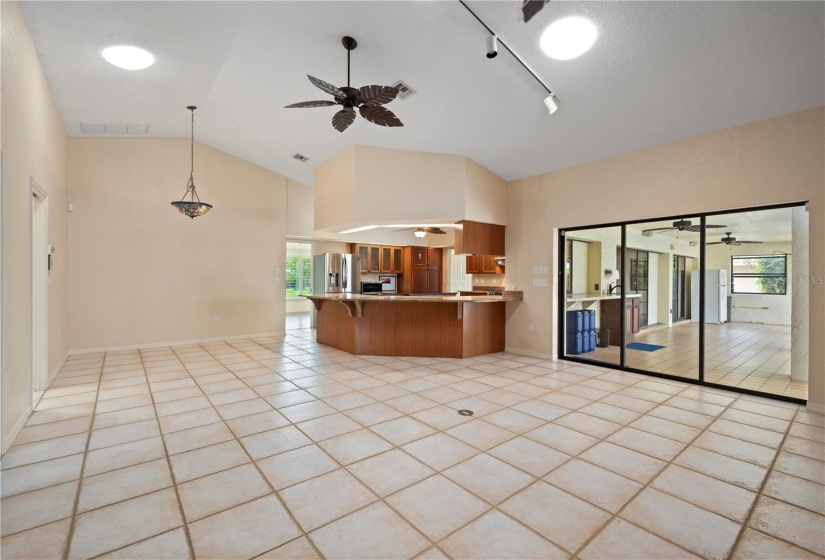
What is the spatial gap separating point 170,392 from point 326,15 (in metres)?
3.96

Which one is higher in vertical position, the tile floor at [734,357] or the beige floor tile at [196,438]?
the tile floor at [734,357]

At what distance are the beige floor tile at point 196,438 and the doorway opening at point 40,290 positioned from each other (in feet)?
7.86

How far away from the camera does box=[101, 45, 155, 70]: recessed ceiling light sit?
3773 millimetres

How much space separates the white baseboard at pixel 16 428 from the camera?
8.63 feet

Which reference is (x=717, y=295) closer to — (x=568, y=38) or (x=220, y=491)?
(x=568, y=38)

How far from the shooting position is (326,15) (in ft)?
10.5

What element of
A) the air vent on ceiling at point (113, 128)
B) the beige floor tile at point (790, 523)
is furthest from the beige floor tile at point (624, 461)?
the air vent on ceiling at point (113, 128)

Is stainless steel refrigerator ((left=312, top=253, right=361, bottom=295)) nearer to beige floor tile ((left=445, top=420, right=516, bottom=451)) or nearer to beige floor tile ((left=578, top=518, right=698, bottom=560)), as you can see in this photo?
beige floor tile ((left=445, top=420, right=516, bottom=451))

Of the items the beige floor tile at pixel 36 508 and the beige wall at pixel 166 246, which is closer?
the beige floor tile at pixel 36 508

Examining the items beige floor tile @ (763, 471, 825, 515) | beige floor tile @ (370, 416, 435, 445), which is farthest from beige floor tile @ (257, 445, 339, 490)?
beige floor tile @ (763, 471, 825, 515)

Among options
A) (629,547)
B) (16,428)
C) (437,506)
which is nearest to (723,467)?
(629,547)

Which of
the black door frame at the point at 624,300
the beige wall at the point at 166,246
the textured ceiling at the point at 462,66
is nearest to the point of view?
the textured ceiling at the point at 462,66

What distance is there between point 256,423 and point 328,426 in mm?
620

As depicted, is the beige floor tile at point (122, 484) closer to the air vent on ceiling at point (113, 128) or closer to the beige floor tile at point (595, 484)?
the beige floor tile at point (595, 484)
